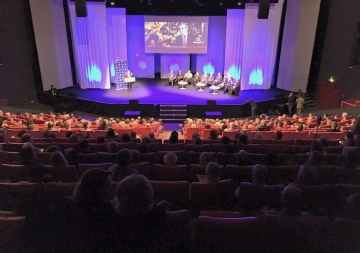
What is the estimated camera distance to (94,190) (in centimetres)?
247

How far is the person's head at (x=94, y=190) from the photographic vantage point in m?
2.47

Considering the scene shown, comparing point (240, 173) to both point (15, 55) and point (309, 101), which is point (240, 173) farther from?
point (15, 55)

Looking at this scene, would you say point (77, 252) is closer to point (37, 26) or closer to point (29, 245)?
point (29, 245)

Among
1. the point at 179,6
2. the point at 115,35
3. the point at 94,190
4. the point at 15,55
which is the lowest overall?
the point at 94,190

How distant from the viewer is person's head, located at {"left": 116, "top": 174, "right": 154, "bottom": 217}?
7.51ft

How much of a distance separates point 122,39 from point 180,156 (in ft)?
45.8

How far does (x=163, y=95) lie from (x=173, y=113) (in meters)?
1.70

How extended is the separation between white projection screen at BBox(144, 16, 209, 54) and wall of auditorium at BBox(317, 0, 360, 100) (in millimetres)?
6297

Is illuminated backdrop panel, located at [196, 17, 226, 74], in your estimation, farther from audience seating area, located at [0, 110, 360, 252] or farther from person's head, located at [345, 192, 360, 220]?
person's head, located at [345, 192, 360, 220]

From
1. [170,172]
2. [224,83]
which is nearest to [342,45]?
[224,83]

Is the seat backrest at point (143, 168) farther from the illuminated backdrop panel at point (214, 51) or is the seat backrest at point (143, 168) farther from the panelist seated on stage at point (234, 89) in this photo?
the illuminated backdrop panel at point (214, 51)

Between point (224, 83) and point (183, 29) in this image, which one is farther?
point (183, 29)

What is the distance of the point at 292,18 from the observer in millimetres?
16734

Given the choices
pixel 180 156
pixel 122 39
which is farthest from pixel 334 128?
pixel 122 39
